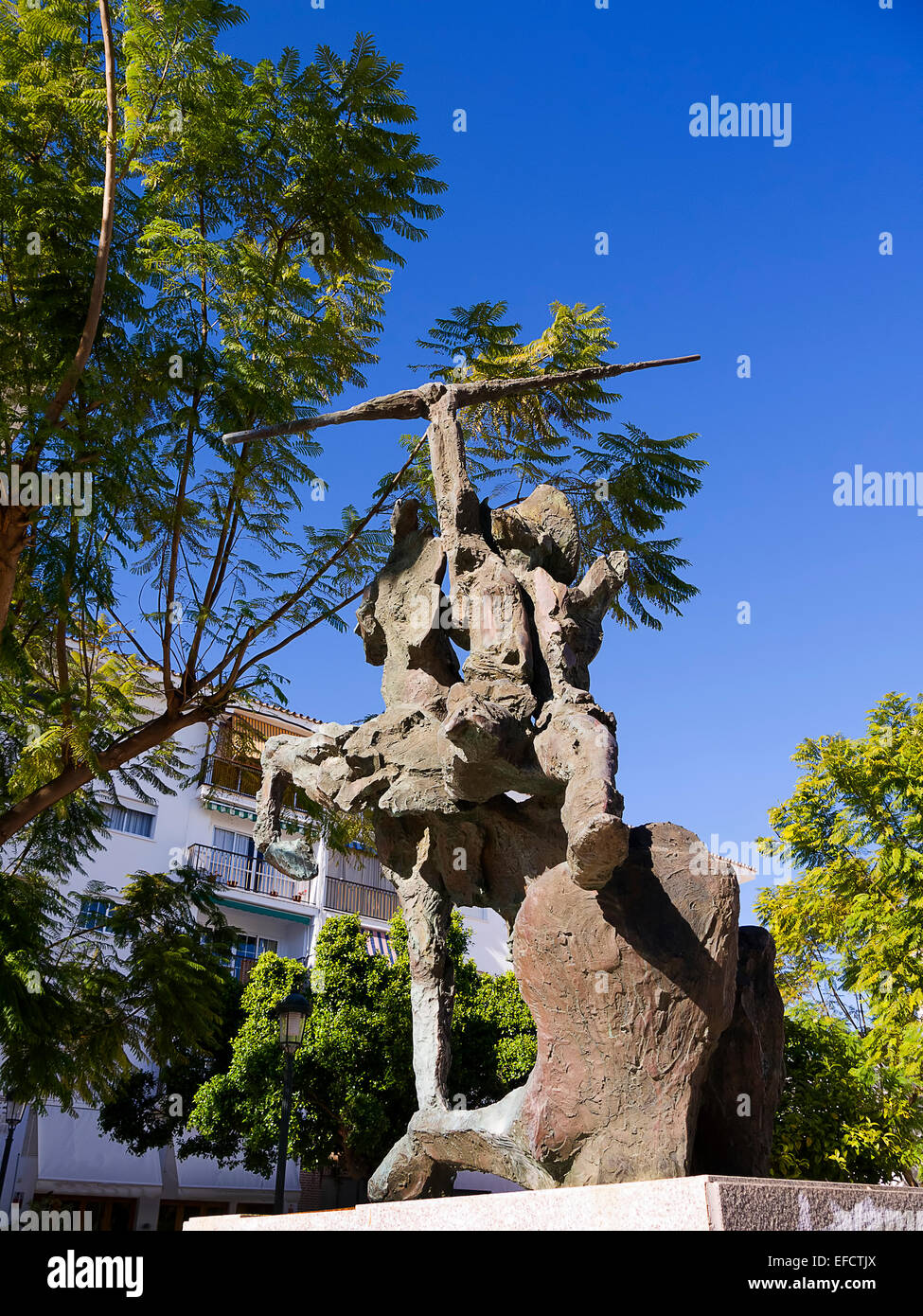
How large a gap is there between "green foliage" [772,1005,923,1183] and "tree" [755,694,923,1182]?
0.02m

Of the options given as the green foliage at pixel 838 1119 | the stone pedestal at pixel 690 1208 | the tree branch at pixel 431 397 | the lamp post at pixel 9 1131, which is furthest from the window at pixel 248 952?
the stone pedestal at pixel 690 1208

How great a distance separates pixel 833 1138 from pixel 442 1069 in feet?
27.2

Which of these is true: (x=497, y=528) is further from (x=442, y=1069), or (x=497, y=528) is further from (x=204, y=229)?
Result: (x=204, y=229)

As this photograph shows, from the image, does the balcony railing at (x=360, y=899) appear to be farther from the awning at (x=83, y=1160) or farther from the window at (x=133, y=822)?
the awning at (x=83, y=1160)

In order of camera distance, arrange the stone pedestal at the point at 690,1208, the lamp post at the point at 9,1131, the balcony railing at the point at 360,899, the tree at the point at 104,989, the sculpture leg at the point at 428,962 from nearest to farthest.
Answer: the stone pedestal at the point at 690,1208 → the sculpture leg at the point at 428,962 → the tree at the point at 104,989 → the lamp post at the point at 9,1131 → the balcony railing at the point at 360,899

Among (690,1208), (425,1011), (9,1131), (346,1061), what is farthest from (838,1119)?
(9,1131)

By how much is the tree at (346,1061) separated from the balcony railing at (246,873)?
5.58 m

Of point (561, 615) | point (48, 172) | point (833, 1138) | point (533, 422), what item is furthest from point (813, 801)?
point (48, 172)

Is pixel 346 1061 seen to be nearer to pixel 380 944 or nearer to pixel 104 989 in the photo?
pixel 380 944

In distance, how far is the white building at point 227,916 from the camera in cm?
1822

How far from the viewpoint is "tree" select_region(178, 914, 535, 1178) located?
1517 cm

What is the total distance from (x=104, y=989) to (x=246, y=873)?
1309cm

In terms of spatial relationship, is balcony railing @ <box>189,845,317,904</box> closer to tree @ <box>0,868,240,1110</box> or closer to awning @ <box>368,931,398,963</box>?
awning @ <box>368,931,398,963</box>
